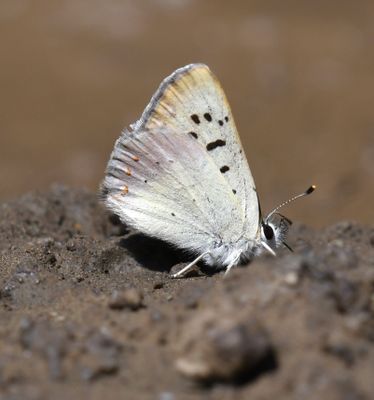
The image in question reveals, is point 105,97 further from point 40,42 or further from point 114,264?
point 114,264

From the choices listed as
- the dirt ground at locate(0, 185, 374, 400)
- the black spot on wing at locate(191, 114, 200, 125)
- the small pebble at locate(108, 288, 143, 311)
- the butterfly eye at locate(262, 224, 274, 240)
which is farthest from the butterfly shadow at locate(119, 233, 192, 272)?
the small pebble at locate(108, 288, 143, 311)

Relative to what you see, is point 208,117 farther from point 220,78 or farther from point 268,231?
point 220,78

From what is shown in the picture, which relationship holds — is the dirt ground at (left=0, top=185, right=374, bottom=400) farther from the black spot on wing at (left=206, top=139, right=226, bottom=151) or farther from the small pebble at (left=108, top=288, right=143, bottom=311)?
the black spot on wing at (left=206, top=139, right=226, bottom=151)

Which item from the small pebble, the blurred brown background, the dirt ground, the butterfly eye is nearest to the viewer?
the dirt ground

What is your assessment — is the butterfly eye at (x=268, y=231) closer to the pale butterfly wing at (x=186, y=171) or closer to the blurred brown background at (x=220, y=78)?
the pale butterfly wing at (x=186, y=171)

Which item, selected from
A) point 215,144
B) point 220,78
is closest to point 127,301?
point 215,144

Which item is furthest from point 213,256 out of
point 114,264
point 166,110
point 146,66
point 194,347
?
point 146,66
